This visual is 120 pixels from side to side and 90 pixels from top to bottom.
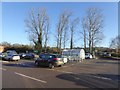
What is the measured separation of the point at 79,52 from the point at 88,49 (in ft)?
74.9

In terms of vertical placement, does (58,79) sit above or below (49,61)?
below

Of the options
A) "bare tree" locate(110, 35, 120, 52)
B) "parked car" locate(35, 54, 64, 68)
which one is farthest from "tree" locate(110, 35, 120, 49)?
"parked car" locate(35, 54, 64, 68)

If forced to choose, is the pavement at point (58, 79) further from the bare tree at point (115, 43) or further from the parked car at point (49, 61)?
the bare tree at point (115, 43)

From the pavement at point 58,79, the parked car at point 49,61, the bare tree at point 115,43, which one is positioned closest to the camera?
the pavement at point 58,79

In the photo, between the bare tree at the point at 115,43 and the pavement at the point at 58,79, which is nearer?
the pavement at the point at 58,79

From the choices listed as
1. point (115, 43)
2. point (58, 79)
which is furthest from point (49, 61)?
point (115, 43)

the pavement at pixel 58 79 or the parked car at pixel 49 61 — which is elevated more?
the parked car at pixel 49 61

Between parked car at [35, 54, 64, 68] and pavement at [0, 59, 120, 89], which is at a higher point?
parked car at [35, 54, 64, 68]

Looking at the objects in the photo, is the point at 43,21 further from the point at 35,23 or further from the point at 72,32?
the point at 72,32

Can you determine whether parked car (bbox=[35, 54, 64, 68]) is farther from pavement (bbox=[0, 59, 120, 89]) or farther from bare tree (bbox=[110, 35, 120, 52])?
bare tree (bbox=[110, 35, 120, 52])

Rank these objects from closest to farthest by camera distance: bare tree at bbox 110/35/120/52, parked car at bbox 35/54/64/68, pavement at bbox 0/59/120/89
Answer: pavement at bbox 0/59/120/89
parked car at bbox 35/54/64/68
bare tree at bbox 110/35/120/52

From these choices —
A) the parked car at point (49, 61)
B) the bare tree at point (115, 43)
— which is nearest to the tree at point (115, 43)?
the bare tree at point (115, 43)

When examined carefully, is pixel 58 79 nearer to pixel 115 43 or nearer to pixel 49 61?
pixel 49 61

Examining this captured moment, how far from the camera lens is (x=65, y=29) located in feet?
216
